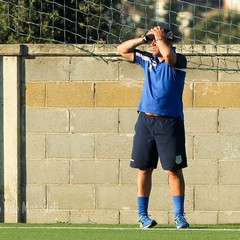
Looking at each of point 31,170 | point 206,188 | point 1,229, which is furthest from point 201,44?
point 1,229

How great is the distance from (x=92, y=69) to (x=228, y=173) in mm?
1770

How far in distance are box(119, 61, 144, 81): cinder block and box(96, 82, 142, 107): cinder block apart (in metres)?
0.06

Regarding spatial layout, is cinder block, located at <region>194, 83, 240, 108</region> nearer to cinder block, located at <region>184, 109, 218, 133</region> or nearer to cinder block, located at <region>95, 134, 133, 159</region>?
cinder block, located at <region>184, 109, 218, 133</region>

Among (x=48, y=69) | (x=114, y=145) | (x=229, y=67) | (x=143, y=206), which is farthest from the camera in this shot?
(x=48, y=69)

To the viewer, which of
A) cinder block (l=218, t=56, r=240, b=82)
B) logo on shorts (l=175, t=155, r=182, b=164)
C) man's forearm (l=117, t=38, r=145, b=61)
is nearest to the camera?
logo on shorts (l=175, t=155, r=182, b=164)

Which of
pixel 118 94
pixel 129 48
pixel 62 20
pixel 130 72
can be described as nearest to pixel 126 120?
pixel 118 94

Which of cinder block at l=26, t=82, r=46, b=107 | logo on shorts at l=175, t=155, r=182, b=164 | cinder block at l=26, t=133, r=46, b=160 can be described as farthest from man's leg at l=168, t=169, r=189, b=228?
cinder block at l=26, t=82, r=46, b=107

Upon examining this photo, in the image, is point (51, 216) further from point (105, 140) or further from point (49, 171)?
point (105, 140)

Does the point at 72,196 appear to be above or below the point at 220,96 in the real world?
below

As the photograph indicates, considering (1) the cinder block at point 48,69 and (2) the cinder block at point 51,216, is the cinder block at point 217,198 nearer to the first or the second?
(2) the cinder block at point 51,216

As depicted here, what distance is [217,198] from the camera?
9.69m

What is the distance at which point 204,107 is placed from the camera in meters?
9.67

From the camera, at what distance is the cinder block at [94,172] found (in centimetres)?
979

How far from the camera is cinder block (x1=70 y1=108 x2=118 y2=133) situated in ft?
32.1
